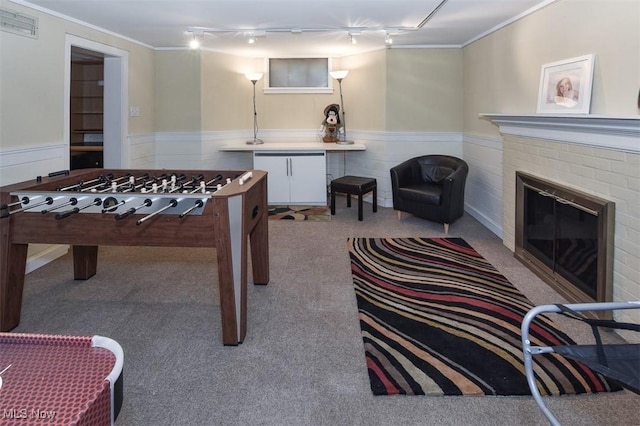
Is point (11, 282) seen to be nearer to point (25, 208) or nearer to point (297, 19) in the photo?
point (25, 208)

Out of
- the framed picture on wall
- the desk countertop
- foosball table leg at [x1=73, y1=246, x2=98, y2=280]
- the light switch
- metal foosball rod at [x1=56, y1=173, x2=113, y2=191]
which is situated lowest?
foosball table leg at [x1=73, y1=246, x2=98, y2=280]

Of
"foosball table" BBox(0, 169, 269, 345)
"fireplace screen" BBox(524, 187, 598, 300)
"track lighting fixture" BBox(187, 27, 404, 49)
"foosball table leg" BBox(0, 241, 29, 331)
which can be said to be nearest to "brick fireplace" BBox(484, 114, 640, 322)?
"fireplace screen" BBox(524, 187, 598, 300)

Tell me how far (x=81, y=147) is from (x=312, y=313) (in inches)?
187

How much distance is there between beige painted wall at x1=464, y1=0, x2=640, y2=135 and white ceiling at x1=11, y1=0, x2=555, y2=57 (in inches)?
7.7

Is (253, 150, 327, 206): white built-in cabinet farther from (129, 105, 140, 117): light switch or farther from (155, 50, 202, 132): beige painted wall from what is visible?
(129, 105, 140, 117): light switch

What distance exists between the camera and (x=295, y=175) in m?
5.85

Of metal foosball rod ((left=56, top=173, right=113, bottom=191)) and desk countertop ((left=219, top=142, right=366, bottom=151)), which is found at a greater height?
desk countertop ((left=219, top=142, right=366, bottom=151))

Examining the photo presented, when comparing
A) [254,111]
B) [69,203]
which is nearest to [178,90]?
[254,111]

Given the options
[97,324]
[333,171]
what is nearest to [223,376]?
[97,324]

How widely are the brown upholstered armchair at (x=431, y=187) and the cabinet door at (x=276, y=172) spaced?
63.3 inches

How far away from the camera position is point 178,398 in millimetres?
1861

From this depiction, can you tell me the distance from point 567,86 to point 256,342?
109 inches

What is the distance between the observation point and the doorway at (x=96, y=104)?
14.0 ft

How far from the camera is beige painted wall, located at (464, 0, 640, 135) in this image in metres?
2.46
